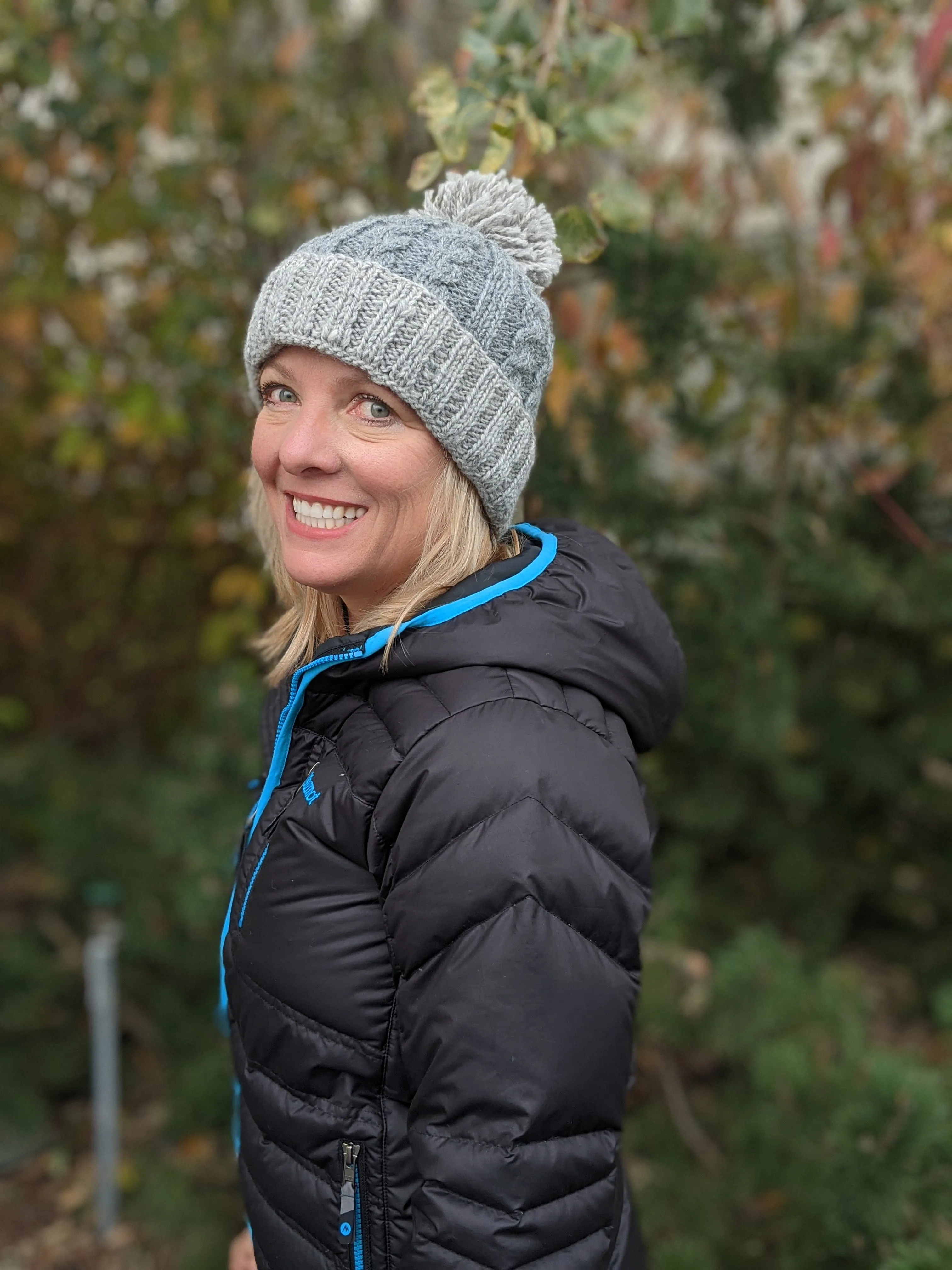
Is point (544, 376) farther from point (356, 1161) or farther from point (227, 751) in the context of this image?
point (227, 751)

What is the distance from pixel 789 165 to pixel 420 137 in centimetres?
121

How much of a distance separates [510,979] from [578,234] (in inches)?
42.7

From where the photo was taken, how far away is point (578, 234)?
1537 mm

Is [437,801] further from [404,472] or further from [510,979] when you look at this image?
[404,472]

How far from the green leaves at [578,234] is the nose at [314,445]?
1.83 feet

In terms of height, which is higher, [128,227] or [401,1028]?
[128,227]

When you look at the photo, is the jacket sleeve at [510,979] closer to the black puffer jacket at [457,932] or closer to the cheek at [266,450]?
the black puffer jacket at [457,932]

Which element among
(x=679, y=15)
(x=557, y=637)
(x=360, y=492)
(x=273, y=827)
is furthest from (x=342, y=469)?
(x=679, y=15)

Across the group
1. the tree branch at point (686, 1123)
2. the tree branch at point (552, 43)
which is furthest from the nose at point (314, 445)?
the tree branch at point (686, 1123)

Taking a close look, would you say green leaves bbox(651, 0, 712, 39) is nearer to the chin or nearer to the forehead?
the forehead

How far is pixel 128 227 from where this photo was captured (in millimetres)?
2877

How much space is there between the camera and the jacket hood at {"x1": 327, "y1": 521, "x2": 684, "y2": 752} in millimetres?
1155

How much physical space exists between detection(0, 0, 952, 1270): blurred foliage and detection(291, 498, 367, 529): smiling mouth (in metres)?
0.63

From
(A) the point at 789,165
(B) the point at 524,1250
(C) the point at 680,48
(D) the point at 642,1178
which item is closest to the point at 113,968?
(D) the point at 642,1178
